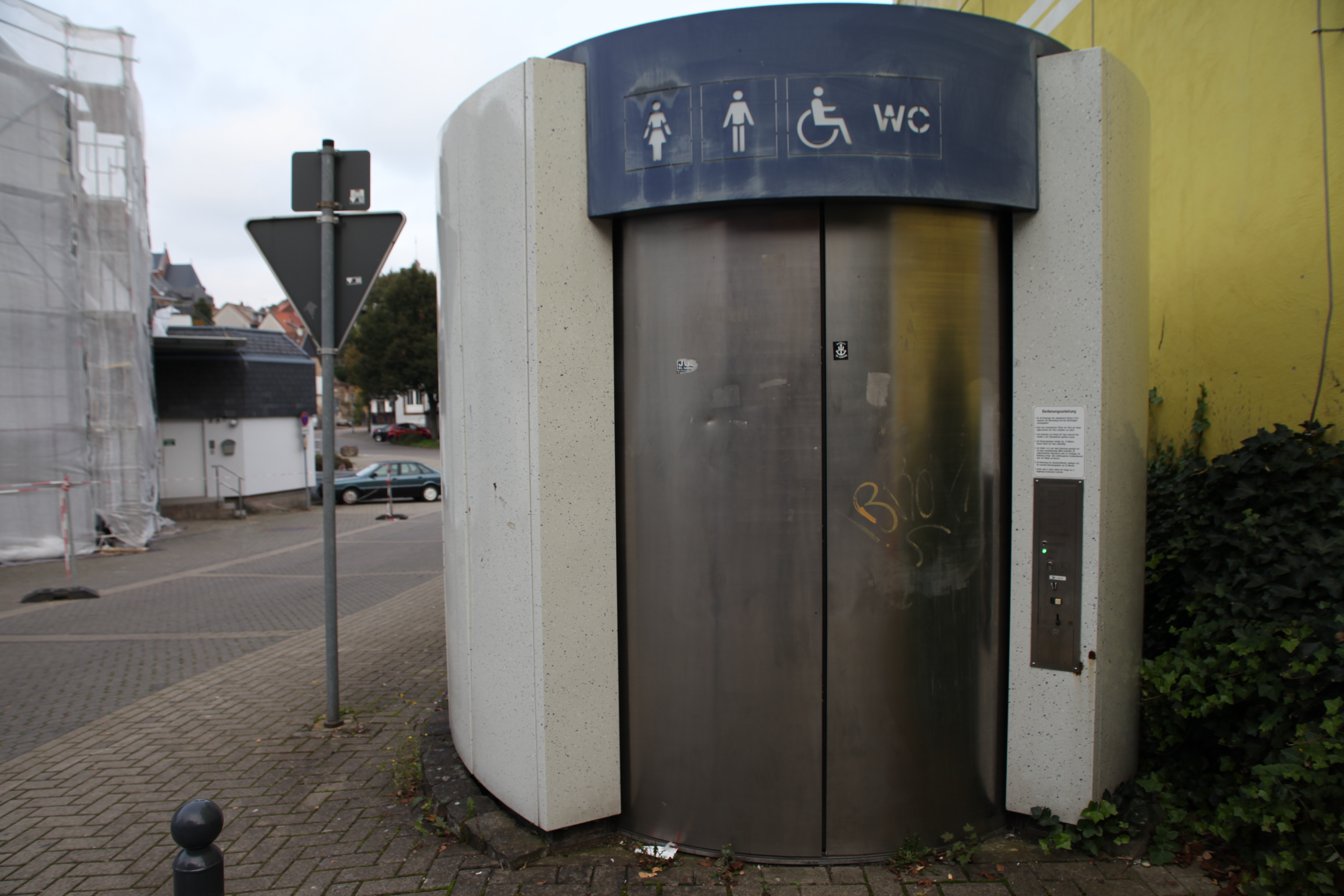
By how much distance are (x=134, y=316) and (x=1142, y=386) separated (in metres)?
17.5

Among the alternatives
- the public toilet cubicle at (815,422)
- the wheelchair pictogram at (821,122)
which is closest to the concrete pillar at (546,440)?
the public toilet cubicle at (815,422)

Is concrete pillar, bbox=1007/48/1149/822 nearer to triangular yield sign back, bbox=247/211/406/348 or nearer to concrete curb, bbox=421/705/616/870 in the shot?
concrete curb, bbox=421/705/616/870

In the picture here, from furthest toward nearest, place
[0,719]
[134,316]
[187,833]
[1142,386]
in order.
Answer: [134,316], [0,719], [1142,386], [187,833]

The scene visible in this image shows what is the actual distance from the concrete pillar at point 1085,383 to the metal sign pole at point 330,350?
152 inches

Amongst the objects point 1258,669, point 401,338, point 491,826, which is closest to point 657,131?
point 491,826

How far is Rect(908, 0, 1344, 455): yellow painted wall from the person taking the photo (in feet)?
12.5

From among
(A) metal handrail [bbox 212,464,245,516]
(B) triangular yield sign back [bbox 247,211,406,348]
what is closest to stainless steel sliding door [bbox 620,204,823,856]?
(B) triangular yield sign back [bbox 247,211,406,348]

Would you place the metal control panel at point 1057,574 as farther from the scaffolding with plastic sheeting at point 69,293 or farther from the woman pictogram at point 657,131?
the scaffolding with plastic sheeting at point 69,293

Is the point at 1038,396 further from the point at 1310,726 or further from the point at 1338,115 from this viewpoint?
the point at 1338,115

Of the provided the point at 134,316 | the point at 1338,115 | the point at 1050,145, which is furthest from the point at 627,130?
the point at 134,316

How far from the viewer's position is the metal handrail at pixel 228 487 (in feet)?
66.3

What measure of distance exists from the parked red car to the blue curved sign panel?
52.7 meters

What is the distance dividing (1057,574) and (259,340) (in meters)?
24.1

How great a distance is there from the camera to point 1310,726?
2.87 metres
